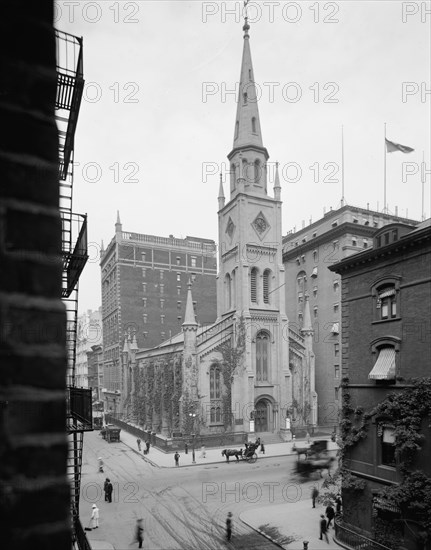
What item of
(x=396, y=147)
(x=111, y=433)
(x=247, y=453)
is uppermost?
(x=396, y=147)

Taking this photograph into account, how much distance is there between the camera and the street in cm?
1753

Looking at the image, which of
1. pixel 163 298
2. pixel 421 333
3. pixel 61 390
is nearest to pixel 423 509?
pixel 421 333

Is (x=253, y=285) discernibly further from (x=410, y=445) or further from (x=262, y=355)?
(x=410, y=445)

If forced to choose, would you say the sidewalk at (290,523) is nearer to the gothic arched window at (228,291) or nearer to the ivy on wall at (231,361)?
the ivy on wall at (231,361)

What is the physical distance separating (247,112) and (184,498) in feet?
123

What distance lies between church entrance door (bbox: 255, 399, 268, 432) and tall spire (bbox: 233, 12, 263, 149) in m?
26.3

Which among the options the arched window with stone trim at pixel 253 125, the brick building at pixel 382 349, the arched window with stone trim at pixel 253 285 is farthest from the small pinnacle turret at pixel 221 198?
the brick building at pixel 382 349

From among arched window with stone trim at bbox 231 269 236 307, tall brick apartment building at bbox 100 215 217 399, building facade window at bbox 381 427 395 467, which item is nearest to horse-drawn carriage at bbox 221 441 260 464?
arched window with stone trim at bbox 231 269 236 307

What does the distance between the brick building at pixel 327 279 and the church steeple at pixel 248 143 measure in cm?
1074

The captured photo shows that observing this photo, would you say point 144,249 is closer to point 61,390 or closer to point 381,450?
point 381,450

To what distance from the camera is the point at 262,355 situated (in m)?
42.4

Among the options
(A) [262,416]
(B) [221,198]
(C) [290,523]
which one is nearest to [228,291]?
(B) [221,198]

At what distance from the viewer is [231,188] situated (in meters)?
46.7

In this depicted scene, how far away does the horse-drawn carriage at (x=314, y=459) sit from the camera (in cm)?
2951
